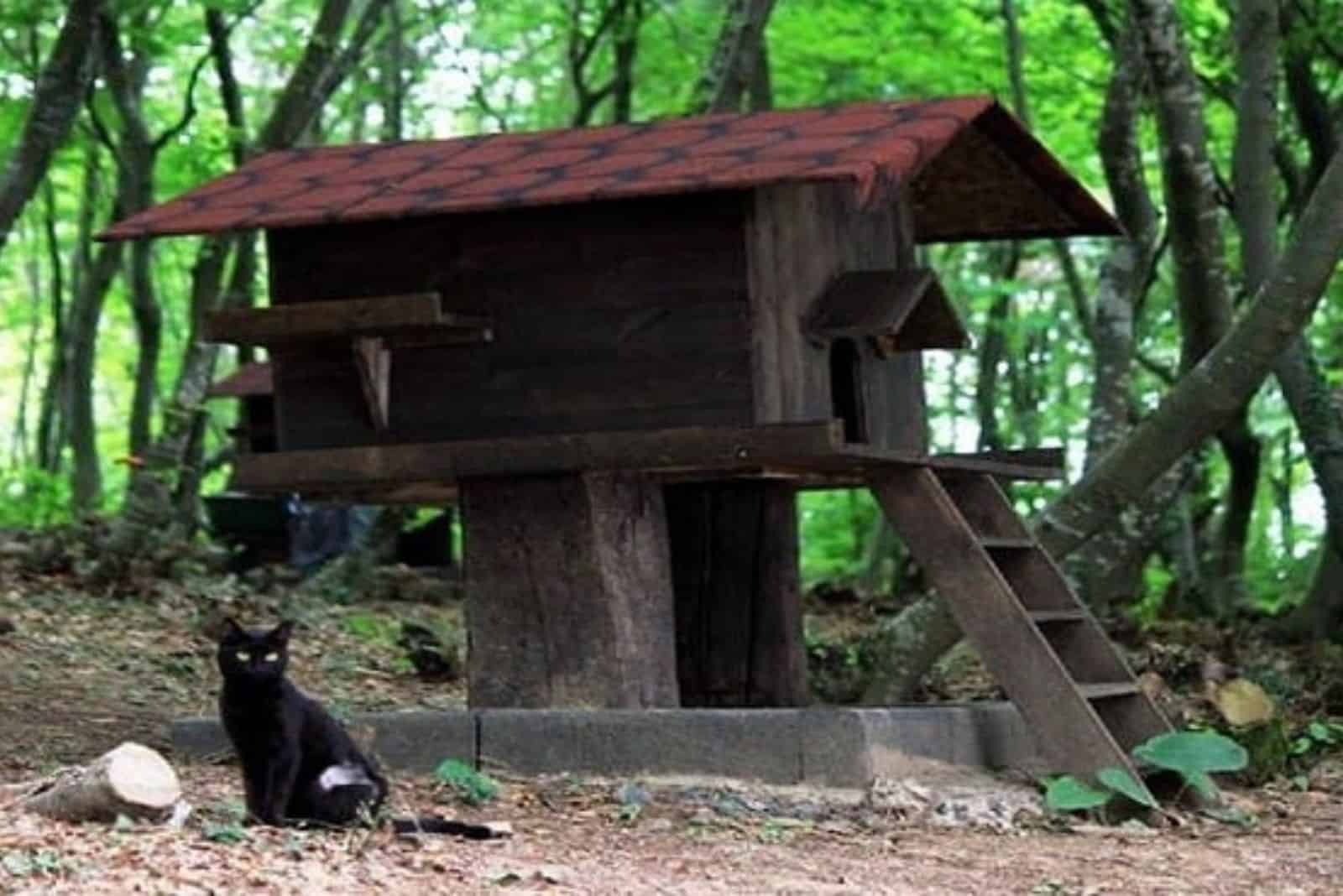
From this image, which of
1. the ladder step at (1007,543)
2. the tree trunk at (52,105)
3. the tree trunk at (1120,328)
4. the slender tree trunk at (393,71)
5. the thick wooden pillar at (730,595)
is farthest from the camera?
the slender tree trunk at (393,71)

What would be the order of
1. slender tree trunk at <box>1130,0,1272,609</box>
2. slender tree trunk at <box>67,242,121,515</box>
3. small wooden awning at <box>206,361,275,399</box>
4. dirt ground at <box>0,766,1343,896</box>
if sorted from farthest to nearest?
slender tree trunk at <box>67,242,121,515</box>, small wooden awning at <box>206,361,275,399</box>, slender tree trunk at <box>1130,0,1272,609</box>, dirt ground at <box>0,766,1343,896</box>

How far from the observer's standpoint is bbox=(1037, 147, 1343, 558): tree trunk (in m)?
Answer: 10.8

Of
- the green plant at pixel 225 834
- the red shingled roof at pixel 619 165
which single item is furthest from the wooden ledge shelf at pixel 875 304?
the green plant at pixel 225 834

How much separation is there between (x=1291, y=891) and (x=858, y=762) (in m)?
1.98

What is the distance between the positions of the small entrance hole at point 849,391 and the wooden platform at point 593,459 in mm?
189

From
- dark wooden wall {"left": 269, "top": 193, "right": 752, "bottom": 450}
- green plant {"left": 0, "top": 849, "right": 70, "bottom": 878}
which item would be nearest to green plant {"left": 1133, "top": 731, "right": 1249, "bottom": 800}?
dark wooden wall {"left": 269, "top": 193, "right": 752, "bottom": 450}

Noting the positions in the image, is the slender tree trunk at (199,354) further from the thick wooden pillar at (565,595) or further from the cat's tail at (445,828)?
the cat's tail at (445,828)

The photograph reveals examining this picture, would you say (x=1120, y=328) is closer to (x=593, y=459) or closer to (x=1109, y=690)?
(x=1109, y=690)

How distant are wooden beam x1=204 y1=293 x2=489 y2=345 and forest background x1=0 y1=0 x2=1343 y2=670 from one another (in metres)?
2.95

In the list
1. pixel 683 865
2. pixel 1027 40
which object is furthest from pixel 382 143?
pixel 1027 40

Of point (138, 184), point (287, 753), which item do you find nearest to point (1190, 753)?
point (287, 753)

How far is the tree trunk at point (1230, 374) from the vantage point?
10844 mm

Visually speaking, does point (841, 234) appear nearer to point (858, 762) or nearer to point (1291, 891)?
point (858, 762)

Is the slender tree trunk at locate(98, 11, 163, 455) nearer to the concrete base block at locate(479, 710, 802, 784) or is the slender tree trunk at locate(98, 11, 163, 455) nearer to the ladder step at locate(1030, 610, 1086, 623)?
the concrete base block at locate(479, 710, 802, 784)
